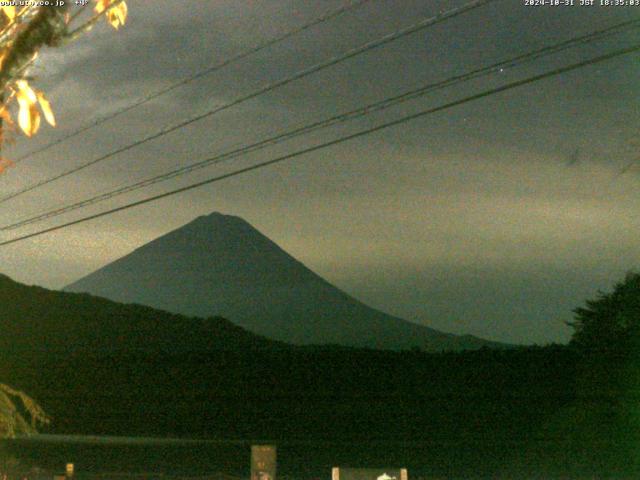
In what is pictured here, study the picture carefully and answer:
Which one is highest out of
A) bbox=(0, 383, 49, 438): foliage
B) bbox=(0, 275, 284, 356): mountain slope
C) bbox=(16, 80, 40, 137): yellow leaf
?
bbox=(0, 275, 284, 356): mountain slope

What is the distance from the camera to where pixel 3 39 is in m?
5.64

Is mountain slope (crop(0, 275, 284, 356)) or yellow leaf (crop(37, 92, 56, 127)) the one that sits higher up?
mountain slope (crop(0, 275, 284, 356))

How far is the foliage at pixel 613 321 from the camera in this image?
159ft

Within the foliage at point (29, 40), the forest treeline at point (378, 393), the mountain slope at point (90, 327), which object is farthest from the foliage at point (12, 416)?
the mountain slope at point (90, 327)

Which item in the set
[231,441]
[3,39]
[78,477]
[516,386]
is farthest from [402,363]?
[3,39]

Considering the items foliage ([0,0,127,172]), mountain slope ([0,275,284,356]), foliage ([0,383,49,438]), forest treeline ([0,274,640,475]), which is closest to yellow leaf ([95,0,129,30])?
foliage ([0,0,127,172])

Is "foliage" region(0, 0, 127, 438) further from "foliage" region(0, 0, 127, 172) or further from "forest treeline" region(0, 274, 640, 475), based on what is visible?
"forest treeline" region(0, 274, 640, 475)

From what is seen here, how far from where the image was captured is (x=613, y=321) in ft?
169

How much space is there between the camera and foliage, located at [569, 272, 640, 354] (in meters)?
48.4

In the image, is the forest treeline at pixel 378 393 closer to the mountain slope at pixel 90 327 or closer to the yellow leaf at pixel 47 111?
the mountain slope at pixel 90 327

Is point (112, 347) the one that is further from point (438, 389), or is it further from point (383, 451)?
point (383, 451)

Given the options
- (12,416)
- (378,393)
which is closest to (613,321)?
(378,393)

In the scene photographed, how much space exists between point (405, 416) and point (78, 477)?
163ft

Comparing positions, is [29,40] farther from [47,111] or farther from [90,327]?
[90,327]
